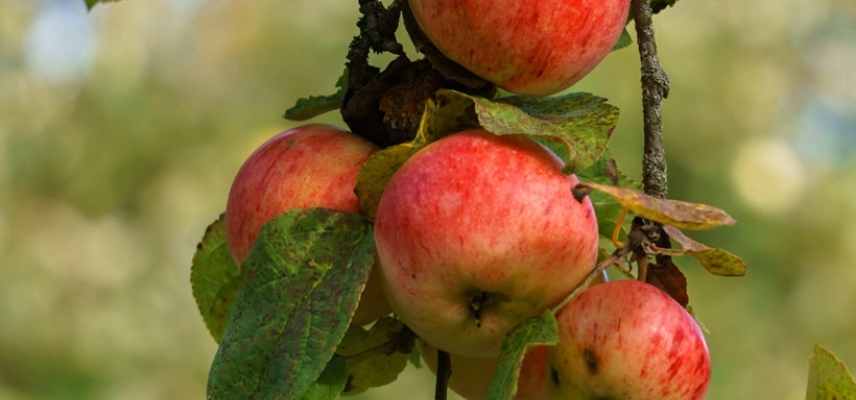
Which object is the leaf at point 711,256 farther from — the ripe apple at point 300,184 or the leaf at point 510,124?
the ripe apple at point 300,184

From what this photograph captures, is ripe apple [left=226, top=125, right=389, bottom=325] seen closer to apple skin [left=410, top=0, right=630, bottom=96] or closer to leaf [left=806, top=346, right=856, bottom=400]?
apple skin [left=410, top=0, right=630, bottom=96]

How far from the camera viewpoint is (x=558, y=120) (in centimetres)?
68

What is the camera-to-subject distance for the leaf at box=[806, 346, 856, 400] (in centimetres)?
71

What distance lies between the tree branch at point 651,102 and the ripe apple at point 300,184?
160mm

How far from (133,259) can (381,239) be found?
3493mm

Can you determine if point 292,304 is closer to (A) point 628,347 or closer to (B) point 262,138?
(A) point 628,347

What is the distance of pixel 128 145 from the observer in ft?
15.5

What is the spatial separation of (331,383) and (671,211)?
22 centimetres

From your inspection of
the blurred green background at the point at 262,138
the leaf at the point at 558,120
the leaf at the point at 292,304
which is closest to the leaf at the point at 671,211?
the leaf at the point at 558,120

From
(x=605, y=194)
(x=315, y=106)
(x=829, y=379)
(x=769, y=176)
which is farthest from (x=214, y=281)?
(x=769, y=176)


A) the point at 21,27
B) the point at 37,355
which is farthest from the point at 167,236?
the point at 21,27

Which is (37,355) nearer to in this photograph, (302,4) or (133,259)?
(133,259)

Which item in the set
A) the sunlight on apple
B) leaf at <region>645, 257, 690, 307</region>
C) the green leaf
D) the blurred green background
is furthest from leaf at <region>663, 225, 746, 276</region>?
the sunlight on apple

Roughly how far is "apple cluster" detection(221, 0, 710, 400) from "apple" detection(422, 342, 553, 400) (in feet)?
0.12
